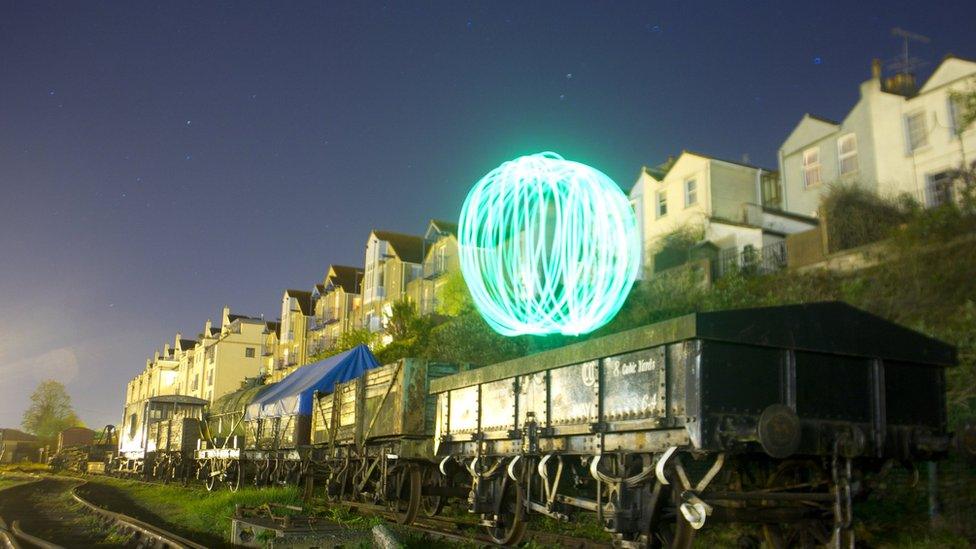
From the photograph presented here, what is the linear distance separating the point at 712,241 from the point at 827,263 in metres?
11.7

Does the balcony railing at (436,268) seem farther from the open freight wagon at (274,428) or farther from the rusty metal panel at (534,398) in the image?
the rusty metal panel at (534,398)

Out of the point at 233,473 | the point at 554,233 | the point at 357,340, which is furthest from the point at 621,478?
the point at 357,340

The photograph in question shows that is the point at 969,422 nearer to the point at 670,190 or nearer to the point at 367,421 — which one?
the point at 367,421

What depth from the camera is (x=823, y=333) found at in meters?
7.34

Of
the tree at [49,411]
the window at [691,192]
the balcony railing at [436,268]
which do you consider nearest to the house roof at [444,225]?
the balcony railing at [436,268]

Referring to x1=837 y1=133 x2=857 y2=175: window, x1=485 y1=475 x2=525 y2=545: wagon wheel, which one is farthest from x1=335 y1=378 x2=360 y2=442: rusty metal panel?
x1=837 y1=133 x2=857 y2=175: window

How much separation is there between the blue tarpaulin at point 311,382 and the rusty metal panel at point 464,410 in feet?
26.1

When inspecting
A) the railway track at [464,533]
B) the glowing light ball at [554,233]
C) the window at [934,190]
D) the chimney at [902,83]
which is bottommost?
the railway track at [464,533]

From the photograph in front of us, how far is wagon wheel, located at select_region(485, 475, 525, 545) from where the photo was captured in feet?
33.6

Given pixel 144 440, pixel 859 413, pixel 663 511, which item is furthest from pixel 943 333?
pixel 144 440

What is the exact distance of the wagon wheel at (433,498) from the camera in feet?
45.3

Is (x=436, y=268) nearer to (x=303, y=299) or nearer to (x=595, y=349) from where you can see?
(x=303, y=299)

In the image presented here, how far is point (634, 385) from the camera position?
7.53m

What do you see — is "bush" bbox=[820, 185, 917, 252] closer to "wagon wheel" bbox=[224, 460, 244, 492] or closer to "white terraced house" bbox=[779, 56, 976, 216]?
"white terraced house" bbox=[779, 56, 976, 216]
